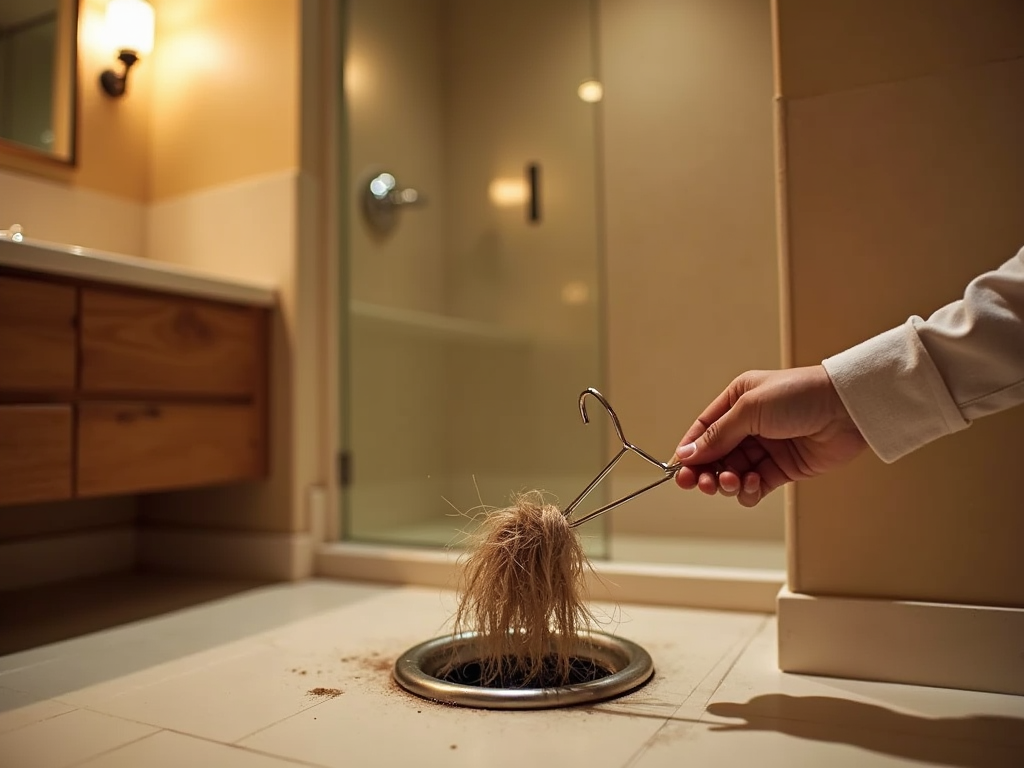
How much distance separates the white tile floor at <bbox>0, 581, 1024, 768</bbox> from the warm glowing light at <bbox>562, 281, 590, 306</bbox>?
107 centimetres

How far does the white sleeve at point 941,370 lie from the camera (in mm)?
693

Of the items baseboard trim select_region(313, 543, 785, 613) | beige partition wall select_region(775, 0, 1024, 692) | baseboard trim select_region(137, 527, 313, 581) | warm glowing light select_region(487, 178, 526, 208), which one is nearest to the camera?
beige partition wall select_region(775, 0, 1024, 692)

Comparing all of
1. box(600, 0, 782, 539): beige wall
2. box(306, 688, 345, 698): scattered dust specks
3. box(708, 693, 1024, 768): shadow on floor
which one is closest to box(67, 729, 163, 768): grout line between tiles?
box(306, 688, 345, 698): scattered dust specks

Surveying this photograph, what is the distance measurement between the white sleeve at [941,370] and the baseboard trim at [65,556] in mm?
1567

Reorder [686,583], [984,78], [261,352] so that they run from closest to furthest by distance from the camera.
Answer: [984,78] → [686,583] → [261,352]

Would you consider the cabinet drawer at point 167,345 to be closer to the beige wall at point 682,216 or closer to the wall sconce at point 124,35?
the wall sconce at point 124,35

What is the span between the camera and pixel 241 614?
1.35m

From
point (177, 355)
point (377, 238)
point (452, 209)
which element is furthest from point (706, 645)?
point (452, 209)

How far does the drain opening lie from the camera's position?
3.04 feet

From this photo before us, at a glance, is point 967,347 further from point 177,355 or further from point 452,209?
point 452,209

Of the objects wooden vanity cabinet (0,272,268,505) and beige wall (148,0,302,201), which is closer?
wooden vanity cabinet (0,272,268,505)

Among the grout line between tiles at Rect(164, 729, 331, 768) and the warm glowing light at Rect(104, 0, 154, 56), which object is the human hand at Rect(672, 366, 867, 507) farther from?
the warm glowing light at Rect(104, 0, 154, 56)

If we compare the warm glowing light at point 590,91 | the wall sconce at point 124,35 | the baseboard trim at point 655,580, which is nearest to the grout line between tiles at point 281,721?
the baseboard trim at point 655,580

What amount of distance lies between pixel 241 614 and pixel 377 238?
103 centimetres
